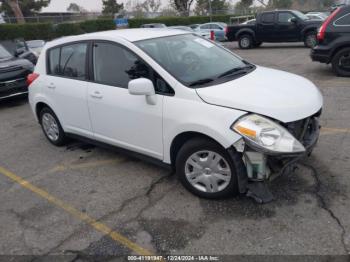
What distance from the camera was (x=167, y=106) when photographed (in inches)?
138

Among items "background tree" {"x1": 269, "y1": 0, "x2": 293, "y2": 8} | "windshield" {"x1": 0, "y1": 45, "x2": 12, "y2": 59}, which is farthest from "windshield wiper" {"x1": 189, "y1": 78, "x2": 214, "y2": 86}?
"background tree" {"x1": 269, "y1": 0, "x2": 293, "y2": 8}

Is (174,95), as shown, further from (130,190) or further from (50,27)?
(50,27)

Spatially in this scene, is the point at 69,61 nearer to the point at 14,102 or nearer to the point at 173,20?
the point at 14,102

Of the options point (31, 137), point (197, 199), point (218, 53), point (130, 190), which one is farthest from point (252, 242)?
point (31, 137)

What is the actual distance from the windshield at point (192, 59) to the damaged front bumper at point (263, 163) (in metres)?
0.92

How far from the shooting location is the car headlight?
2.97 metres

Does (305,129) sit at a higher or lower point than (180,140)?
higher

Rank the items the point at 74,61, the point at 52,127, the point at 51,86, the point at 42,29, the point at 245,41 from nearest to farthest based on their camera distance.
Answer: the point at 74,61, the point at 51,86, the point at 52,127, the point at 245,41, the point at 42,29

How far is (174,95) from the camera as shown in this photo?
3.49 metres

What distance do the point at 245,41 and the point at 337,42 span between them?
358 inches

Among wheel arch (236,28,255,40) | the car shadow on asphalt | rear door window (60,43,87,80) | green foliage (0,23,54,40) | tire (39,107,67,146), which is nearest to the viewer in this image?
rear door window (60,43,87,80)

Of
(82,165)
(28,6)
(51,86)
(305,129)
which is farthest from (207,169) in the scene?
(28,6)

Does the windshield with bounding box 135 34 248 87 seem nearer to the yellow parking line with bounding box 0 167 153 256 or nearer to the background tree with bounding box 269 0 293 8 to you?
the yellow parking line with bounding box 0 167 153 256

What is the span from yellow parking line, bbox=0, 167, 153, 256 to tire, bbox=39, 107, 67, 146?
0.91 meters
